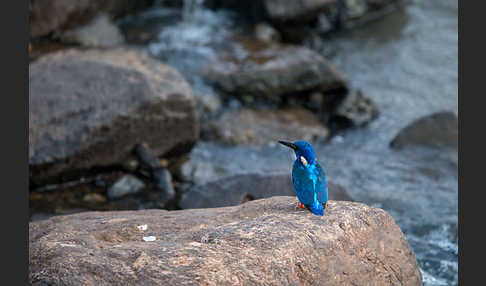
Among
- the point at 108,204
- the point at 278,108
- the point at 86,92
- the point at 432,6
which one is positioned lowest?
the point at 108,204

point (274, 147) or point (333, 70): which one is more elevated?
Answer: point (333, 70)

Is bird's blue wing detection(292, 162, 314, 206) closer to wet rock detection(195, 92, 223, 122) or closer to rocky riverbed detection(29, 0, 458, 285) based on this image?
rocky riverbed detection(29, 0, 458, 285)

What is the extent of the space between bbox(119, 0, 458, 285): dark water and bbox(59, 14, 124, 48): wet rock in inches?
26.9

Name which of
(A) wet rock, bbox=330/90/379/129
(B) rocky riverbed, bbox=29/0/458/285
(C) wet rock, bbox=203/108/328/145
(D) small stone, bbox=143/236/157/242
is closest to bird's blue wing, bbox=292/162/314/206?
(B) rocky riverbed, bbox=29/0/458/285

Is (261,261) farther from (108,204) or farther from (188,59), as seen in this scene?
(188,59)

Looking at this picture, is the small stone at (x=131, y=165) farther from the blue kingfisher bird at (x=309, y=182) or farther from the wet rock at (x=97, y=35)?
the wet rock at (x=97, y=35)

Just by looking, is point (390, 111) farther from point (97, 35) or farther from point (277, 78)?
point (97, 35)

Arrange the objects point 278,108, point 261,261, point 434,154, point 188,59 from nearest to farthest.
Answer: point 261,261 → point 434,154 → point 278,108 → point 188,59

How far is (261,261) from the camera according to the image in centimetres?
298

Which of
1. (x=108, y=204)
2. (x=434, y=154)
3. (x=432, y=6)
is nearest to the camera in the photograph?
(x=108, y=204)

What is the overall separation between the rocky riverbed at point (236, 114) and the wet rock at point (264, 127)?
2 cm

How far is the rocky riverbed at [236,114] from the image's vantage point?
5.43 m

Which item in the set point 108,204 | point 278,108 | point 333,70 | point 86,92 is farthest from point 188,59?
point 108,204

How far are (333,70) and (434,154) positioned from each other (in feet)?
6.39
